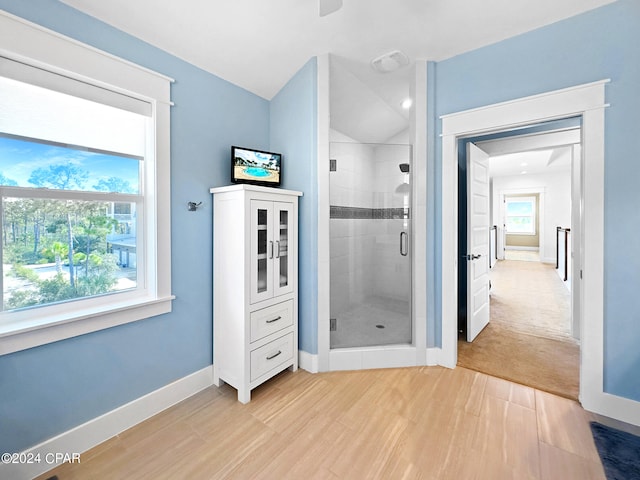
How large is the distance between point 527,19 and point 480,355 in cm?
278

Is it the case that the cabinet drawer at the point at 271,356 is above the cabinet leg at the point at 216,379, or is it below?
above

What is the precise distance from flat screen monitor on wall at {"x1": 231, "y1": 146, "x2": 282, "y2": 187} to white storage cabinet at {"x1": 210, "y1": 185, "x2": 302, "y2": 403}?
26 cm

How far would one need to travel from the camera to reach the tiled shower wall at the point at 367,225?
2.50 meters

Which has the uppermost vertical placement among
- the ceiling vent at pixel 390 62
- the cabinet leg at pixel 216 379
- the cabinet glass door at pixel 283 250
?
the ceiling vent at pixel 390 62

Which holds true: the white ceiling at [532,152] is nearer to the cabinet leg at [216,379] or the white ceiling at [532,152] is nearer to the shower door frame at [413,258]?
the shower door frame at [413,258]

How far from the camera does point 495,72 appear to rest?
86.9 inches

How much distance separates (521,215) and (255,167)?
37.1 ft

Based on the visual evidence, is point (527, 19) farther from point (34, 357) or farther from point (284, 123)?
point (34, 357)

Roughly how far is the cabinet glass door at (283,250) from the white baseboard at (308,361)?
0.60 metres

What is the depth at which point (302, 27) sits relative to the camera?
204 cm

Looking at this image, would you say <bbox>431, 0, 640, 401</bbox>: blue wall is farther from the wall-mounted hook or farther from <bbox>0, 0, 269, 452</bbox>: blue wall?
the wall-mounted hook

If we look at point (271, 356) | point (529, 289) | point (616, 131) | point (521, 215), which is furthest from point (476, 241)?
point (521, 215)

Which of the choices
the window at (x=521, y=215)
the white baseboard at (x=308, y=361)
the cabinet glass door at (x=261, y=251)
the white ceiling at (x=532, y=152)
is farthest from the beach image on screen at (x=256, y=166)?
the window at (x=521, y=215)

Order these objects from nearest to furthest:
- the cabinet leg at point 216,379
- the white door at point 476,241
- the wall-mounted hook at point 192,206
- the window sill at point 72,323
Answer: the window sill at point 72,323, the wall-mounted hook at point 192,206, the cabinet leg at point 216,379, the white door at point 476,241
